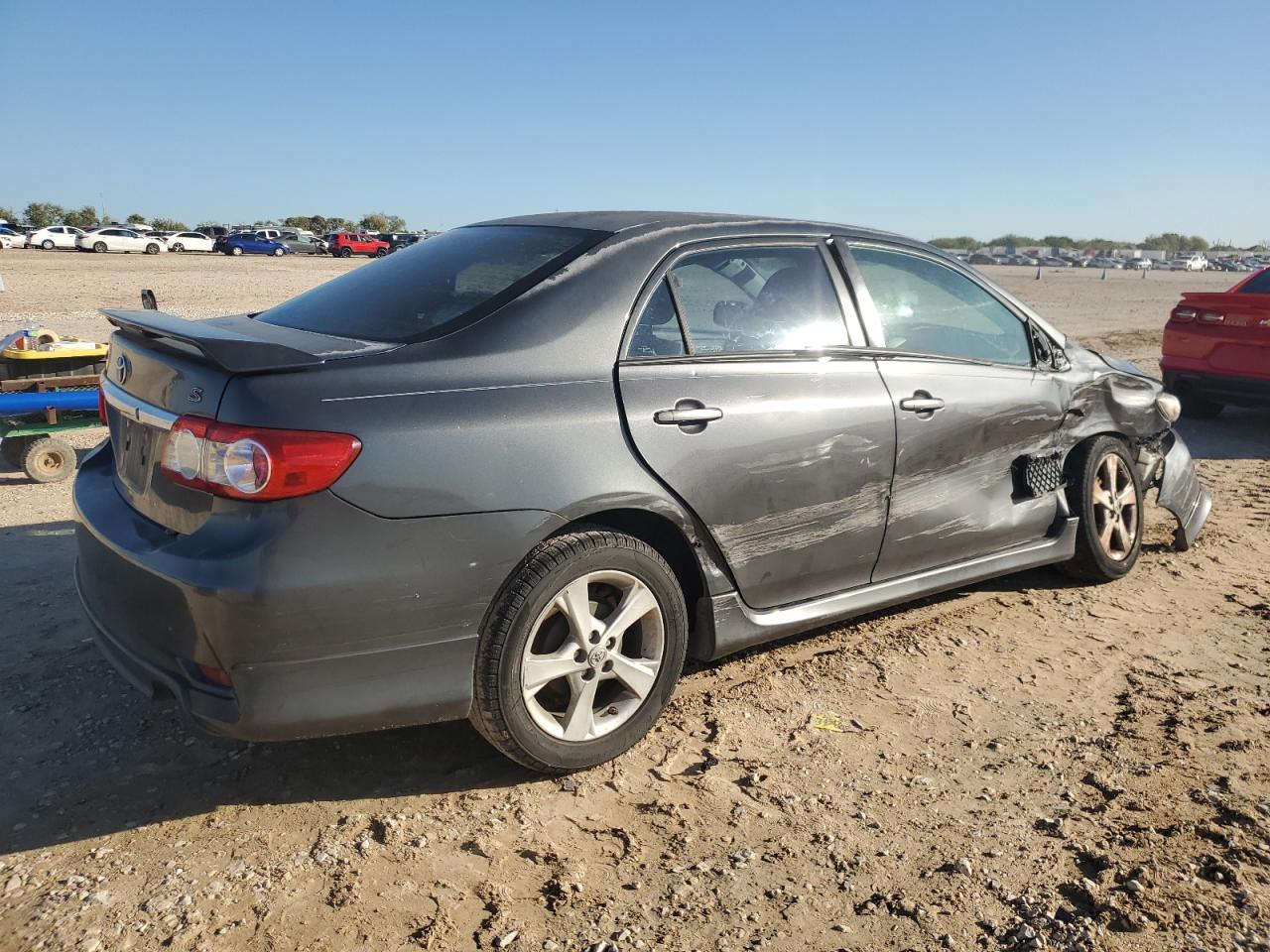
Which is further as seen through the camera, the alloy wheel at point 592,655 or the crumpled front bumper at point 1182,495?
the crumpled front bumper at point 1182,495

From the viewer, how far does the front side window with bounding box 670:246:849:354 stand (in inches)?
136

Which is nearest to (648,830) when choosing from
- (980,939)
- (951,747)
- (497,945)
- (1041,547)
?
(497,945)

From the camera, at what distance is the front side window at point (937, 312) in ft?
13.3

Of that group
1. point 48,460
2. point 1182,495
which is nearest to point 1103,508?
point 1182,495

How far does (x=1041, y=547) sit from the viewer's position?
4543 millimetres

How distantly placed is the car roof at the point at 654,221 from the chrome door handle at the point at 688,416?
2.22 ft

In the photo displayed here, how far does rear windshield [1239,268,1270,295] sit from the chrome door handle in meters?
7.81

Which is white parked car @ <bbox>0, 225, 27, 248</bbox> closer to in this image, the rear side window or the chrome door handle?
the rear side window

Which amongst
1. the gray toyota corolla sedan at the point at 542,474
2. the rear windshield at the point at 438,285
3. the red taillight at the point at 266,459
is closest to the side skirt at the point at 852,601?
the gray toyota corolla sedan at the point at 542,474

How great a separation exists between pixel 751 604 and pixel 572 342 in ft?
3.61

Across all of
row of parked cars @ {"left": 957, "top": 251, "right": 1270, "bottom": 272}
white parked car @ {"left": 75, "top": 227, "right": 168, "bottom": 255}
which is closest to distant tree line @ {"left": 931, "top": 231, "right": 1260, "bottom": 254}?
row of parked cars @ {"left": 957, "top": 251, "right": 1270, "bottom": 272}

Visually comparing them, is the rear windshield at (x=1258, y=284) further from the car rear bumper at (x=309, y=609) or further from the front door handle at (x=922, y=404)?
the car rear bumper at (x=309, y=609)

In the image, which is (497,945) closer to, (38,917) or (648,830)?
(648,830)

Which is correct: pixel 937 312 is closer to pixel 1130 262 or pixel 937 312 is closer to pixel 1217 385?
pixel 1217 385
